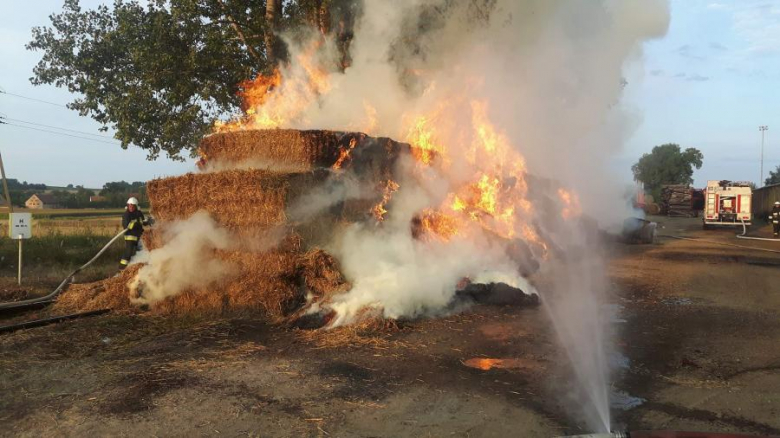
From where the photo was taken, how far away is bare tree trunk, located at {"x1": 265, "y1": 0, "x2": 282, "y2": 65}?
48.6 feet

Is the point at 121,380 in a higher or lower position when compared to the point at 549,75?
lower

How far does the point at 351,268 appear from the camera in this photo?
28.3 ft

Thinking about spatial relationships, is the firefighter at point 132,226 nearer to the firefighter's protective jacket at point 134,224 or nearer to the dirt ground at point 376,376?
the firefighter's protective jacket at point 134,224

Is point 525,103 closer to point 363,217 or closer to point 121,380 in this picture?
point 363,217

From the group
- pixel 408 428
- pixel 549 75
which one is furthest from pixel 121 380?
pixel 549 75

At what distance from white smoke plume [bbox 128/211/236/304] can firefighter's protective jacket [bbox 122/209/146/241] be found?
404cm

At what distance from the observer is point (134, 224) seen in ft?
41.0

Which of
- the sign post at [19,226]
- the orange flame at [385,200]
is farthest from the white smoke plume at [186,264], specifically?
the sign post at [19,226]

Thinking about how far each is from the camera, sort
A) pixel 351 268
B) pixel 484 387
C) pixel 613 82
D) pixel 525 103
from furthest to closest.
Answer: pixel 613 82, pixel 525 103, pixel 351 268, pixel 484 387

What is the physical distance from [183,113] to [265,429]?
12.7 metres

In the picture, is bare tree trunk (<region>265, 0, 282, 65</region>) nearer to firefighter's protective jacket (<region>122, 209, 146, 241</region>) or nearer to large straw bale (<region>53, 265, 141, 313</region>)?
firefighter's protective jacket (<region>122, 209, 146, 241</region>)

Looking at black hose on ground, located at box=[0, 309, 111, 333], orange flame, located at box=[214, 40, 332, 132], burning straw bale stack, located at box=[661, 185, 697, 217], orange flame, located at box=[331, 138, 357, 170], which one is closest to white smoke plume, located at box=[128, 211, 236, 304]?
black hose on ground, located at box=[0, 309, 111, 333]

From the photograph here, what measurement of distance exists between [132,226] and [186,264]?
16.0ft

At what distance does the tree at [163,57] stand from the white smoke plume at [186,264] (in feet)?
23.0
